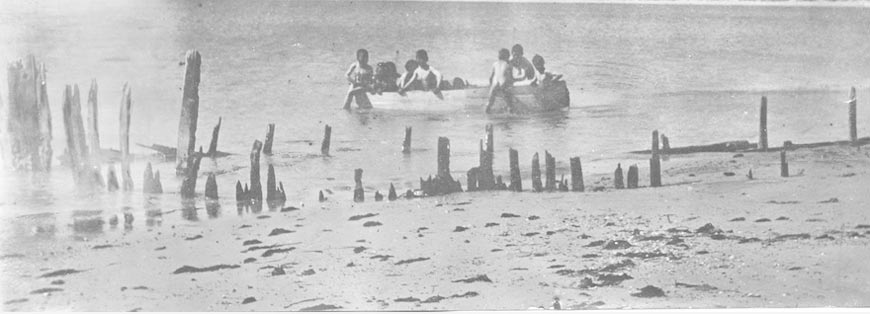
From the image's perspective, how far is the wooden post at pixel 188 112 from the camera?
4273 millimetres

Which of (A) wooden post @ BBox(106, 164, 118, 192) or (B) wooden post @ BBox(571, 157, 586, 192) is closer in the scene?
(A) wooden post @ BBox(106, 164, 118, 192)

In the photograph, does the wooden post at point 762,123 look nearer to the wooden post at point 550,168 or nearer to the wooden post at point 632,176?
the wooden post at point 632,176

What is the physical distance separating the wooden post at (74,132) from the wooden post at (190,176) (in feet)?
1.24

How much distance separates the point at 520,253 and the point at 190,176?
4.45 feet

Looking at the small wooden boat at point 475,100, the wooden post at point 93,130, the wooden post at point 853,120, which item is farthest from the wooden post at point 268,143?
the wooden post at point 853,120

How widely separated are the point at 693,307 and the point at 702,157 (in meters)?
0.68

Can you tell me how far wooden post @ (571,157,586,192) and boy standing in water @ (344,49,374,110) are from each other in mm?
882

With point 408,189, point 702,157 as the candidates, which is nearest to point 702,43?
point 702,157

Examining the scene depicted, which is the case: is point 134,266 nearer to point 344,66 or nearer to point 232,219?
point 232,219

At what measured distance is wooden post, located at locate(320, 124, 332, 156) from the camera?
14.4 ft

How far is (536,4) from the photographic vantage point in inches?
175

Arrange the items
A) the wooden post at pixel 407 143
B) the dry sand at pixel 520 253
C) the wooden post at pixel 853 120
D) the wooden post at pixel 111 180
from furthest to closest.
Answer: the wooden post at pixel 853 120 < the wooden post at pixel 407 143 < the wooden post at pixel 111 180 < the dry sand at pixel 520 253

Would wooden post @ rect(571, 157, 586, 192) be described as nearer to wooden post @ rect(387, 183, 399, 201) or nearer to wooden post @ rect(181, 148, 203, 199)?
wooden post @ rect(387, 183, 399, 201)

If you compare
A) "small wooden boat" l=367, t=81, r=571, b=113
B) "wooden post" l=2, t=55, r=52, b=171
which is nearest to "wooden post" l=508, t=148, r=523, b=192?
"small wooden boat" l=367, t=81, r=571, b=113
